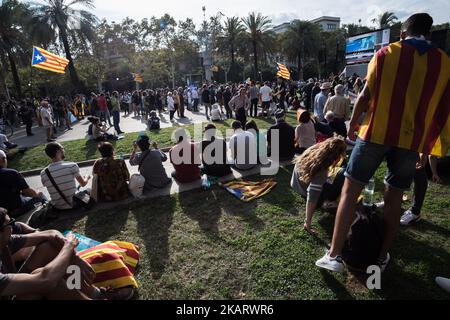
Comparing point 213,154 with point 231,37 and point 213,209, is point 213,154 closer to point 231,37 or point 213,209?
point 213,209

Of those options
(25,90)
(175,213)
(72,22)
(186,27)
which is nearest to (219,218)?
(175,213)

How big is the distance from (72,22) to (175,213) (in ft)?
88.6

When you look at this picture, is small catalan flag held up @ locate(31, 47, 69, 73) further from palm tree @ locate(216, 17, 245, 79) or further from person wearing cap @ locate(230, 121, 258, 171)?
palm tree @ locate(216, 17, 245, 79)

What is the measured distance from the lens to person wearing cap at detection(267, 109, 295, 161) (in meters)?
6.74

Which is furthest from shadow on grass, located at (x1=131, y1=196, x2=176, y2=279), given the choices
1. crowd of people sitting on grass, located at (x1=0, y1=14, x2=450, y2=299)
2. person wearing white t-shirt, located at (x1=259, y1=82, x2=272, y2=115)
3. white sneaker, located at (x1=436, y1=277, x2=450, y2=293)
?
person wearing white t-shirt, located at (x1=259, y1=82, x2=272, y2=115)

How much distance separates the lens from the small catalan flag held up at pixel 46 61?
35.4 ft

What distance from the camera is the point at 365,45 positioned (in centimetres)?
3056

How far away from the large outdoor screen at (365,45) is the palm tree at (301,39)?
1568 centimetres

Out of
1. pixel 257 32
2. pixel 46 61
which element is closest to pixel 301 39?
pixel 257 32

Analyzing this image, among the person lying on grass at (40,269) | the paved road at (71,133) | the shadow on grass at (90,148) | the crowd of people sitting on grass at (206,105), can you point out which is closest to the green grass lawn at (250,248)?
the person lying on grass at (40,269)

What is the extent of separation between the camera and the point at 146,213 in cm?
477

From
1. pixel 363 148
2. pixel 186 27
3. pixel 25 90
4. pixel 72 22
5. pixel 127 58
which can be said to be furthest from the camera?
pixel 186 27

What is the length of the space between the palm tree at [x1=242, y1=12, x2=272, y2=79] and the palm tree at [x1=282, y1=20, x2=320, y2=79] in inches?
429
